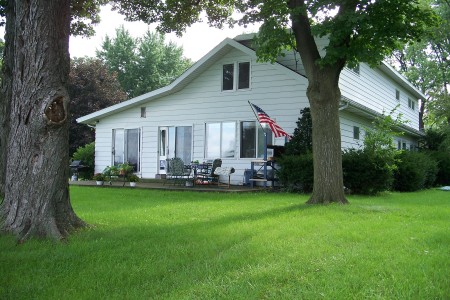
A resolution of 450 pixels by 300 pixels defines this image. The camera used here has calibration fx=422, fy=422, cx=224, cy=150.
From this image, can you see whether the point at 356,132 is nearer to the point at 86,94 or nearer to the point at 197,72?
the point at 197,72

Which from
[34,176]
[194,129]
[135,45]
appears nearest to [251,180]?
[194,129]

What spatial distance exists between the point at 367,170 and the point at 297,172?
6.77 ft

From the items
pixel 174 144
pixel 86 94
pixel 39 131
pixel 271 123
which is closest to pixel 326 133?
pixel 271 123

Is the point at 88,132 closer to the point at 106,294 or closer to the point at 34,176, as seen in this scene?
the point at 34,176

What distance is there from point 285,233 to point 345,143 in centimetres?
1042

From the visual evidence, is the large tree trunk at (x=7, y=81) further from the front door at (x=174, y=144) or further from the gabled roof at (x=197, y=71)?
the front door at (x=174, y=144)

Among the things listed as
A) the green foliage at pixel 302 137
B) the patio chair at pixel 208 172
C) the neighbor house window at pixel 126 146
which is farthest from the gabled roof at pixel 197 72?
the patio chair at pixel 208 172

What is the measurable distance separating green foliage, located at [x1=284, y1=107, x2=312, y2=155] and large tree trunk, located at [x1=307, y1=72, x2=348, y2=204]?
4.12 metres

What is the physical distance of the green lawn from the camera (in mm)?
3523

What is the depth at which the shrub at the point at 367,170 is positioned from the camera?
12539mm

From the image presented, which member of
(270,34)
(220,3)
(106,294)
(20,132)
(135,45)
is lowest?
(106,294)

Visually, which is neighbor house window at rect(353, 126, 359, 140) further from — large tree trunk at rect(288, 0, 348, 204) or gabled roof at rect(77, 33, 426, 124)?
large tree trunk at rect(288, 0, 348, 204)

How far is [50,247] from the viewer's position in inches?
198

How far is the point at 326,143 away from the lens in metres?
9.52
